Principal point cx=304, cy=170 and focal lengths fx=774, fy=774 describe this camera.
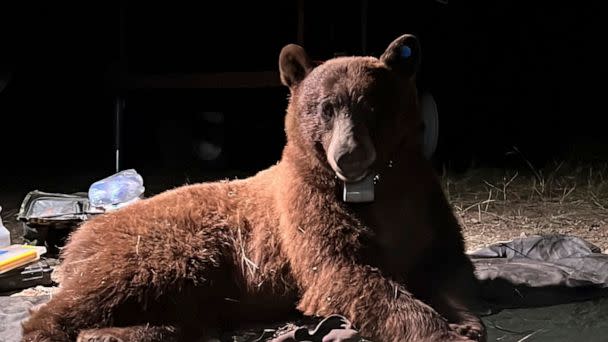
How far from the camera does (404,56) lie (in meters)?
2.71

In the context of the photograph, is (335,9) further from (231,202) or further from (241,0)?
(231,202)

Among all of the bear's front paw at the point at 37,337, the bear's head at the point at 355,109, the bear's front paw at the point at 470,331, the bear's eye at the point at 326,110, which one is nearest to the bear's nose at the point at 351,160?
the bear's head at the point at 355,109

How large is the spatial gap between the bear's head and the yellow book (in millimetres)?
1762

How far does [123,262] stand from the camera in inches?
107

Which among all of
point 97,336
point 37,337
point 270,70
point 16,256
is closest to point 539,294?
point 97,336

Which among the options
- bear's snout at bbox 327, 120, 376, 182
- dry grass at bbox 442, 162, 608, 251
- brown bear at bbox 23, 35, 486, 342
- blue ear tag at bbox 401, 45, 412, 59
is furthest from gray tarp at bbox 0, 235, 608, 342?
blue ear tag at bbox 401, 45, 412, 59

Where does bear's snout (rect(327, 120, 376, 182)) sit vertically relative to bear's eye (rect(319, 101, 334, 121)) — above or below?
below

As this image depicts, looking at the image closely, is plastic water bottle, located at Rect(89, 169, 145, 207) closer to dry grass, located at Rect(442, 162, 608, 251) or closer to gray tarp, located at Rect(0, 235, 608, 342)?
gray tarp, located at Rect(0, 235, 608, 342)

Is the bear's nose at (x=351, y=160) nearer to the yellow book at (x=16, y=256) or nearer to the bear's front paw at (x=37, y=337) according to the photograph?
the bear's front paw at (x=37, y=337)

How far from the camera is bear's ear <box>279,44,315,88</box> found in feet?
9.09

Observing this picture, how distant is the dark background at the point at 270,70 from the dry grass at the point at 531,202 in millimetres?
536

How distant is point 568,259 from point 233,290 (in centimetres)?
182

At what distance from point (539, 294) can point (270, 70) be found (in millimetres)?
4045

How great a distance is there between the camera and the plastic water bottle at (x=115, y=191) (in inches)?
185
